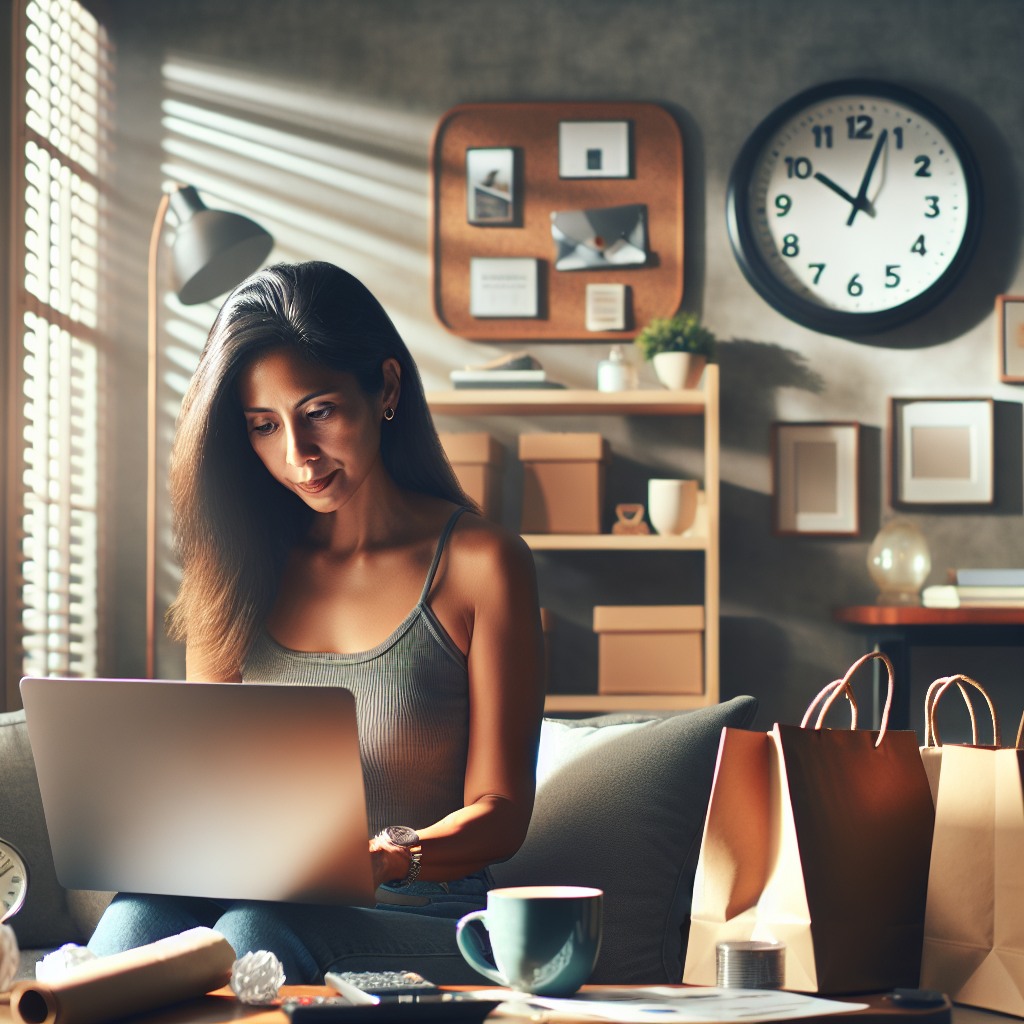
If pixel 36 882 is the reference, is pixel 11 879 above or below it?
above

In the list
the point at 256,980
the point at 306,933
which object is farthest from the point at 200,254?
the point at 256,980

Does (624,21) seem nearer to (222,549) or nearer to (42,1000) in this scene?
(222,549)

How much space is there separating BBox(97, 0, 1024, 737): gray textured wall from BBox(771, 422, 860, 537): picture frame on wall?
0.14ft

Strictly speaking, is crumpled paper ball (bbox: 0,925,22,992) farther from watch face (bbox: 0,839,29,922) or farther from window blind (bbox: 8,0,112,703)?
window blind (bbox: 8,0,112,703)

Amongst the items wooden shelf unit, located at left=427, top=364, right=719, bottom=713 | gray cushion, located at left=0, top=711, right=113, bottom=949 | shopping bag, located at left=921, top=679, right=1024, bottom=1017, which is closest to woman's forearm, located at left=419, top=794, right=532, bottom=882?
shopping bag, located at left=921, top=679, right=1024, bottom=1017

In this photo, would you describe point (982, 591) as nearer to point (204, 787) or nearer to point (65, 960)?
point (204, 787)

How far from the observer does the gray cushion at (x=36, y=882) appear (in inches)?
63.3

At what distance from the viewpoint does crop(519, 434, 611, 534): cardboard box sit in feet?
9.09

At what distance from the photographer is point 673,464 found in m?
3.02

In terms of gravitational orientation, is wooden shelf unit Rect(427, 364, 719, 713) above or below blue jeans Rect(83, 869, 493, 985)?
above

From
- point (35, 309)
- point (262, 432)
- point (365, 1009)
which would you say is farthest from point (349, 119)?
point (365, 1009)

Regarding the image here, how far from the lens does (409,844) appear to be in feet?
3.50

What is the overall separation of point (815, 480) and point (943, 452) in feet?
1.12

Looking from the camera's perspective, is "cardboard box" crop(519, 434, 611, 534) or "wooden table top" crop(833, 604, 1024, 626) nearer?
"wooden table top" crop(833, 604, 1024, 626)
